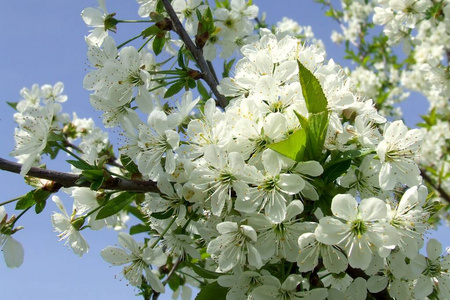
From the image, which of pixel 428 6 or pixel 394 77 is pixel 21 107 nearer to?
pixel 428 6

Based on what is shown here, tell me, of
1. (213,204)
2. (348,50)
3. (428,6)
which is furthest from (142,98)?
(348,50)

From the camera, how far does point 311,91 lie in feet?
4.48

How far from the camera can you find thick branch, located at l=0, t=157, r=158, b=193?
146 centimetres

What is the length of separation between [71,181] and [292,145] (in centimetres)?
82

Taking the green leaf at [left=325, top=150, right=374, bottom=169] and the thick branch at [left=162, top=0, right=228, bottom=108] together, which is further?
the thick branch at [left=162, top=0, right=228, bottom=108]

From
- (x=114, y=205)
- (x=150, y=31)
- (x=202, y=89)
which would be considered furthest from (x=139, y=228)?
(x=150, y=31)

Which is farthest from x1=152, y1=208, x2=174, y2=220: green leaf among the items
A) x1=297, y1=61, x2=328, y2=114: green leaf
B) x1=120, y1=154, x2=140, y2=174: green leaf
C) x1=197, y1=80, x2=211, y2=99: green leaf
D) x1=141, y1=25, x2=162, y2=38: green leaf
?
x1=197, y1=80, x2=211, y2=99: green leaf

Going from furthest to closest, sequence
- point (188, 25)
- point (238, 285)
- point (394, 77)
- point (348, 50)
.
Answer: point (394, 77) → point (348, 50) → point (188, 25) → point (238, 285)

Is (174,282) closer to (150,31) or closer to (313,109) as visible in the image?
(150,31)

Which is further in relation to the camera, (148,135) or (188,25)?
(188,25)

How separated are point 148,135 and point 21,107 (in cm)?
289

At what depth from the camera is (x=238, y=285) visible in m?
1.51

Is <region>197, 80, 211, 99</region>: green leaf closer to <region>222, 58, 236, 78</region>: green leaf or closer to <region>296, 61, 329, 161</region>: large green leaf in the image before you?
<region>222, 58, 236, 78</region>: green leaf

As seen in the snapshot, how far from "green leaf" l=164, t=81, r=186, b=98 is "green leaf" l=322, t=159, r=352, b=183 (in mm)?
994
